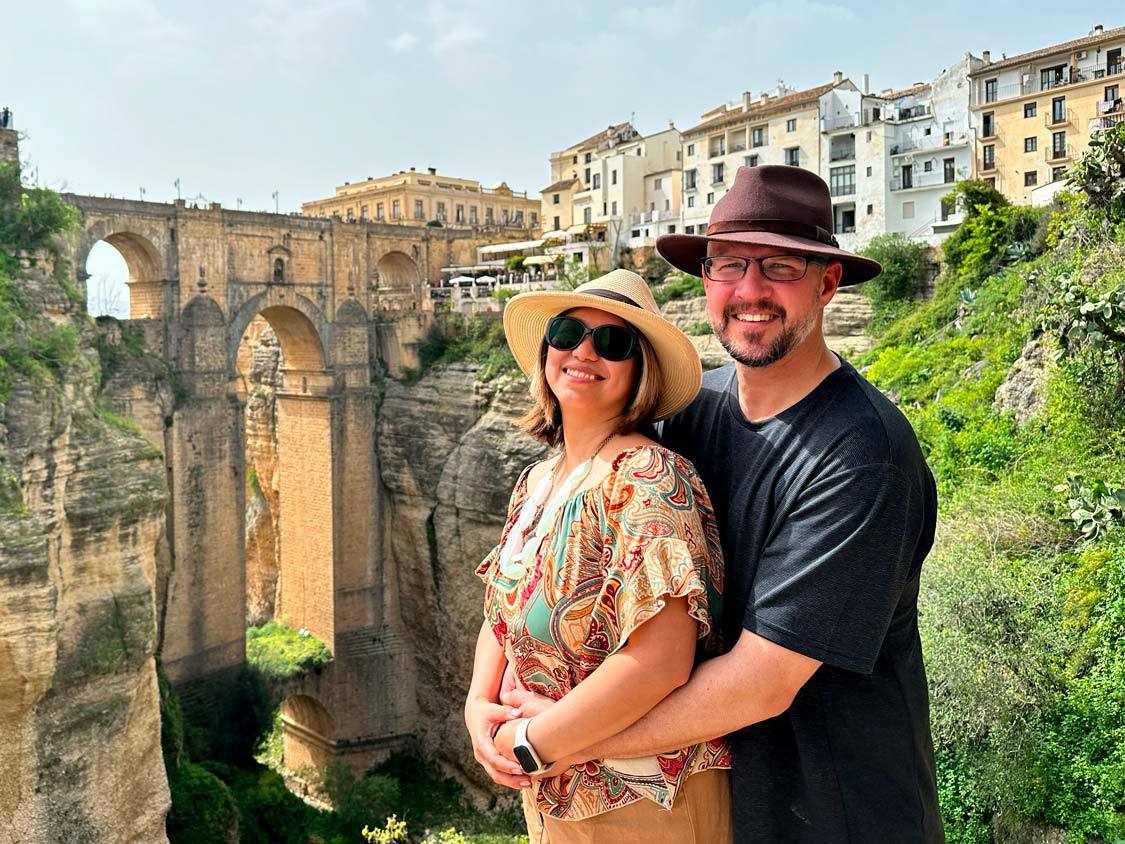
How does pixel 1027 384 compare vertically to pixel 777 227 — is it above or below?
below

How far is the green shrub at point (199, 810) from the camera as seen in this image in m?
15.8

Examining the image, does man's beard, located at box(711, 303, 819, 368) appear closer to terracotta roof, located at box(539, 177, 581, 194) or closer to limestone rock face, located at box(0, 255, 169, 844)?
limestone rock face, located at box(0, 255, 169, 844)

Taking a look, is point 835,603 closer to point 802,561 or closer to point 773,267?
point 802,561

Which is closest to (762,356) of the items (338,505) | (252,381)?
(338,505)

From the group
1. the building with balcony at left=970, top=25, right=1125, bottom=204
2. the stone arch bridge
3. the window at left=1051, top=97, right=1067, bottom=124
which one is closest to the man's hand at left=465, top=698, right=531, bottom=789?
the stone arch bridge

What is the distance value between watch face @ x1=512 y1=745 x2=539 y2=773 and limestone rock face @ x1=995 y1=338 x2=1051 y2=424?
31.8ft

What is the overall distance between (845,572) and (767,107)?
2993cm

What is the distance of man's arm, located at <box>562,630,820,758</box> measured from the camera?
2158mm

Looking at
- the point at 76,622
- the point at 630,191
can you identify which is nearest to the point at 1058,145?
the point at 630,191

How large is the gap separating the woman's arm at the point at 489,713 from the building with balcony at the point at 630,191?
29643 millimetres

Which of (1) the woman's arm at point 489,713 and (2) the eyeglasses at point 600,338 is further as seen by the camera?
(2) the eyeglasses at point 600,338

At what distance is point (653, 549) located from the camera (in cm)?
221

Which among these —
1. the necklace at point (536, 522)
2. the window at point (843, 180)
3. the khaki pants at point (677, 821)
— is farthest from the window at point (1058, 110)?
the khaki pants at point (677, 821)

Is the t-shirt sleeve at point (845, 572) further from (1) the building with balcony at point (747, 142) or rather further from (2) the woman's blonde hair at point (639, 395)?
(1) the building with balcony at point (747, 142)
